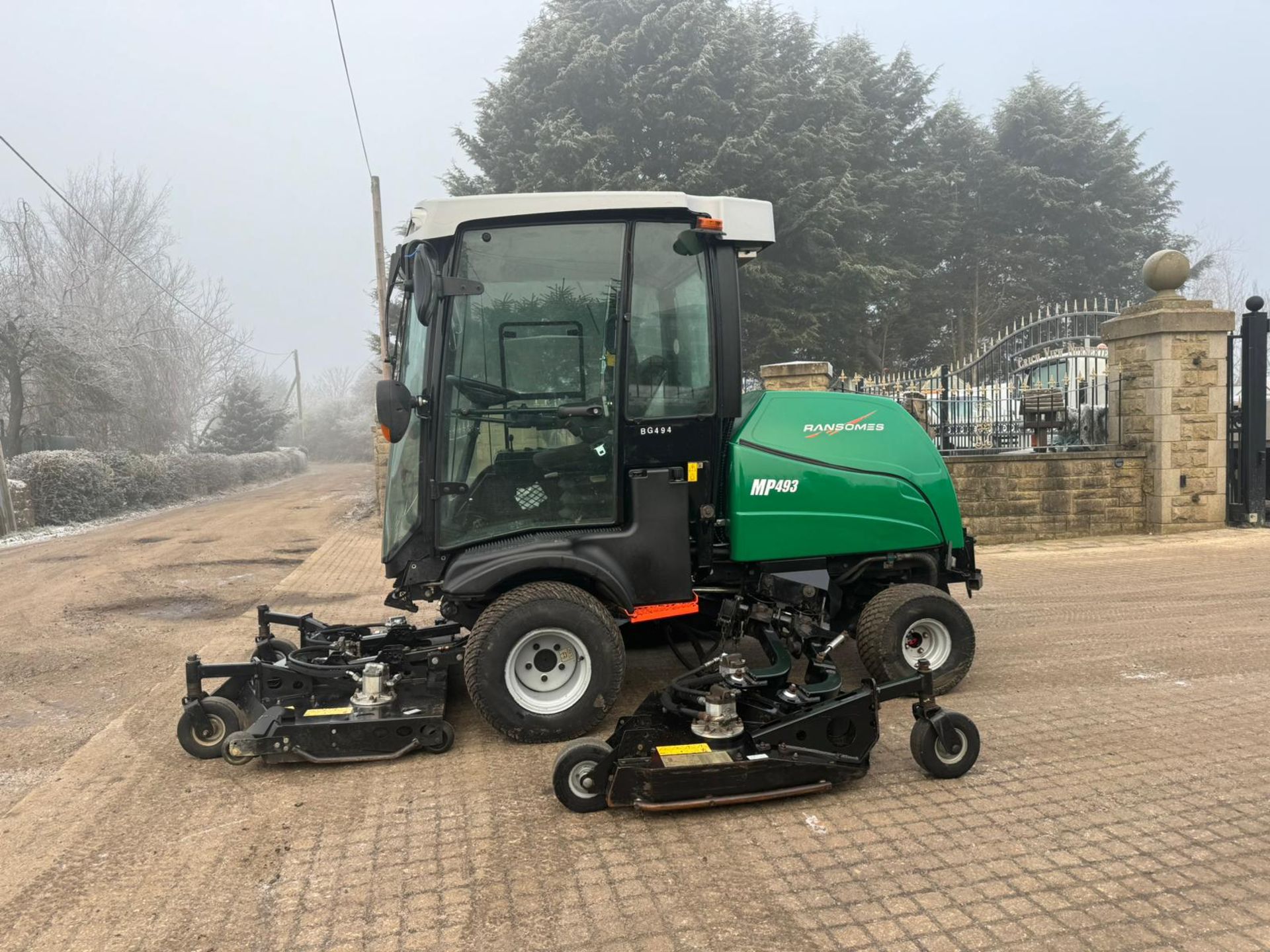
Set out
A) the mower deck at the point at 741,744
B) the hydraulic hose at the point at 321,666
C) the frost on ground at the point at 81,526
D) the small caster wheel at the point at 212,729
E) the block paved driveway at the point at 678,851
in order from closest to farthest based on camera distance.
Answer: the block paved driveway at the point at 678,851, the mower deck at the point at 741,744, the small caster wheel at the point at 212,729, the hydraulic hose at the point at 321,666, the frost on ground at the point at 81,526

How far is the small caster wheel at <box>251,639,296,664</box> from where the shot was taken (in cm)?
507

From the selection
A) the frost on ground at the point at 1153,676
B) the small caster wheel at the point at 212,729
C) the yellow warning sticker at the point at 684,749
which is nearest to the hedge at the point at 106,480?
the small caster wheel at the point at 212,729

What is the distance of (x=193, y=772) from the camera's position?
14.1 ft

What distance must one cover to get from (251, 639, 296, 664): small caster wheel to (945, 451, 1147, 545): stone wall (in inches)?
341

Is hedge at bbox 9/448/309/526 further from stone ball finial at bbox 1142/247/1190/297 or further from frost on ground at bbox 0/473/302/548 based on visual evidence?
stone ball finial at bbox 1142/247/1190/297

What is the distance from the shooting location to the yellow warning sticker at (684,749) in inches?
145

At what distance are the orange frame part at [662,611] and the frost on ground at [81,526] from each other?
46.3ft

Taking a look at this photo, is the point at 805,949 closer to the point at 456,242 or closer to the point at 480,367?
the point at 480,367

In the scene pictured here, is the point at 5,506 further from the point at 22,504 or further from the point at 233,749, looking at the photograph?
the point at 233,749

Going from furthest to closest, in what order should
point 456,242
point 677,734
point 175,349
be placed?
point 175,349 < point 456,242 < point 677,734

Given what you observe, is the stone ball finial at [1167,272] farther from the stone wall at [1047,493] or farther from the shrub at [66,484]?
the shrub at [66,484]

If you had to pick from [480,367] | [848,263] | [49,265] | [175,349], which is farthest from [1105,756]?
[175,349]

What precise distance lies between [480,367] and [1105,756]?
355cm

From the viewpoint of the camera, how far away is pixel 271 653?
202 inches
